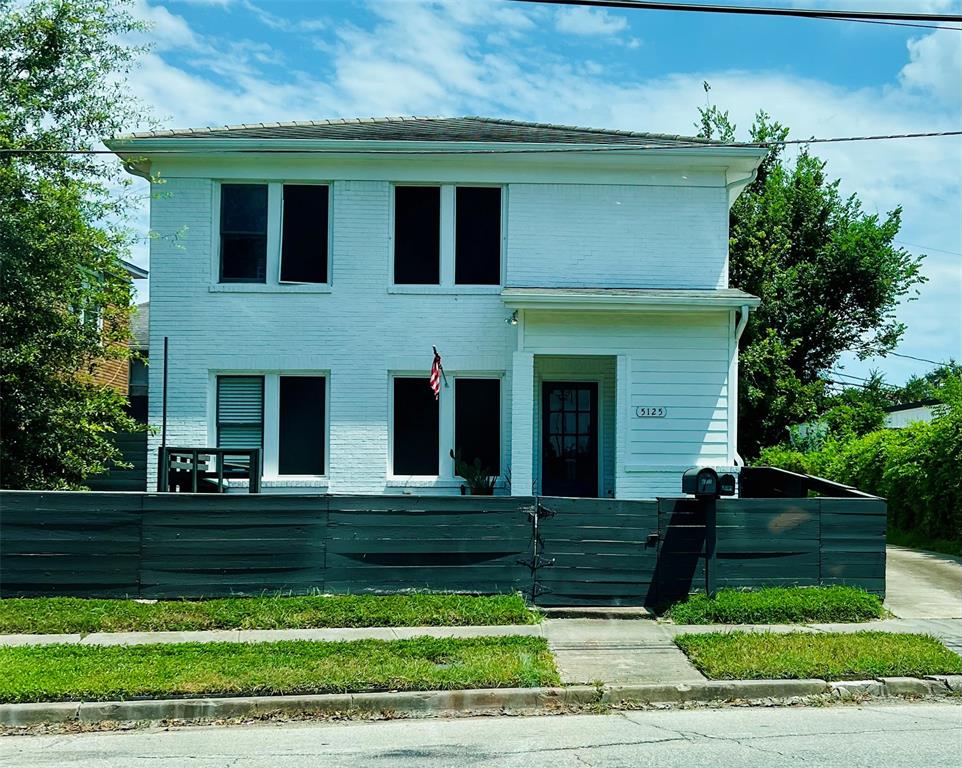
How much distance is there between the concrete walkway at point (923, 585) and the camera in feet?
38.6

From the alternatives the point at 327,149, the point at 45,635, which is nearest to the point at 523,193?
the point at 327,149

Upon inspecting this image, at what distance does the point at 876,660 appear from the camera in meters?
9.12

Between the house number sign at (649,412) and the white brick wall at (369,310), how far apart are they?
187 millimetres

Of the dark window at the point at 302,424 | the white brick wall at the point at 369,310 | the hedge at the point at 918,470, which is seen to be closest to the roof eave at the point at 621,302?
the white brick wall at the point at 369,310

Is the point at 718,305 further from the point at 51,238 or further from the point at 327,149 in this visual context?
the point at 51,238

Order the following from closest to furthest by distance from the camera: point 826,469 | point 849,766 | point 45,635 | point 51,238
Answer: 1. point 849,766
2. point 45,635
3. point 51,238
4. point 826,469

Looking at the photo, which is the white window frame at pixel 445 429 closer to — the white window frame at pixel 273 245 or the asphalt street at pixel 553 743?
the white window frame at pixel 273 245

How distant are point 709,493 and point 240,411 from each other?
772 centimetres

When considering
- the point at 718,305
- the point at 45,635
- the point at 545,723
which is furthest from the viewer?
the point at 718,305

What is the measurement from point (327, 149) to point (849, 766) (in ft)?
38.0

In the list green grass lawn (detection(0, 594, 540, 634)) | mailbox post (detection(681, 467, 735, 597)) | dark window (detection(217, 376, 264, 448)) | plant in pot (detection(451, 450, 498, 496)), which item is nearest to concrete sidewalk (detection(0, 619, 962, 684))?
green grass lawn (detection(0, 594, 540, 634))

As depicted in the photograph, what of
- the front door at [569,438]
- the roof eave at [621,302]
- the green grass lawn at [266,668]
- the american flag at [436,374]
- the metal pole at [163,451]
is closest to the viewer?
the green grass lawn at [266,668]

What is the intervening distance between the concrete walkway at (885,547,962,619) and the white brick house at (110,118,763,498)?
2914mm

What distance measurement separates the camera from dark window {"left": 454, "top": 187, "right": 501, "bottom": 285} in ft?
52.2
